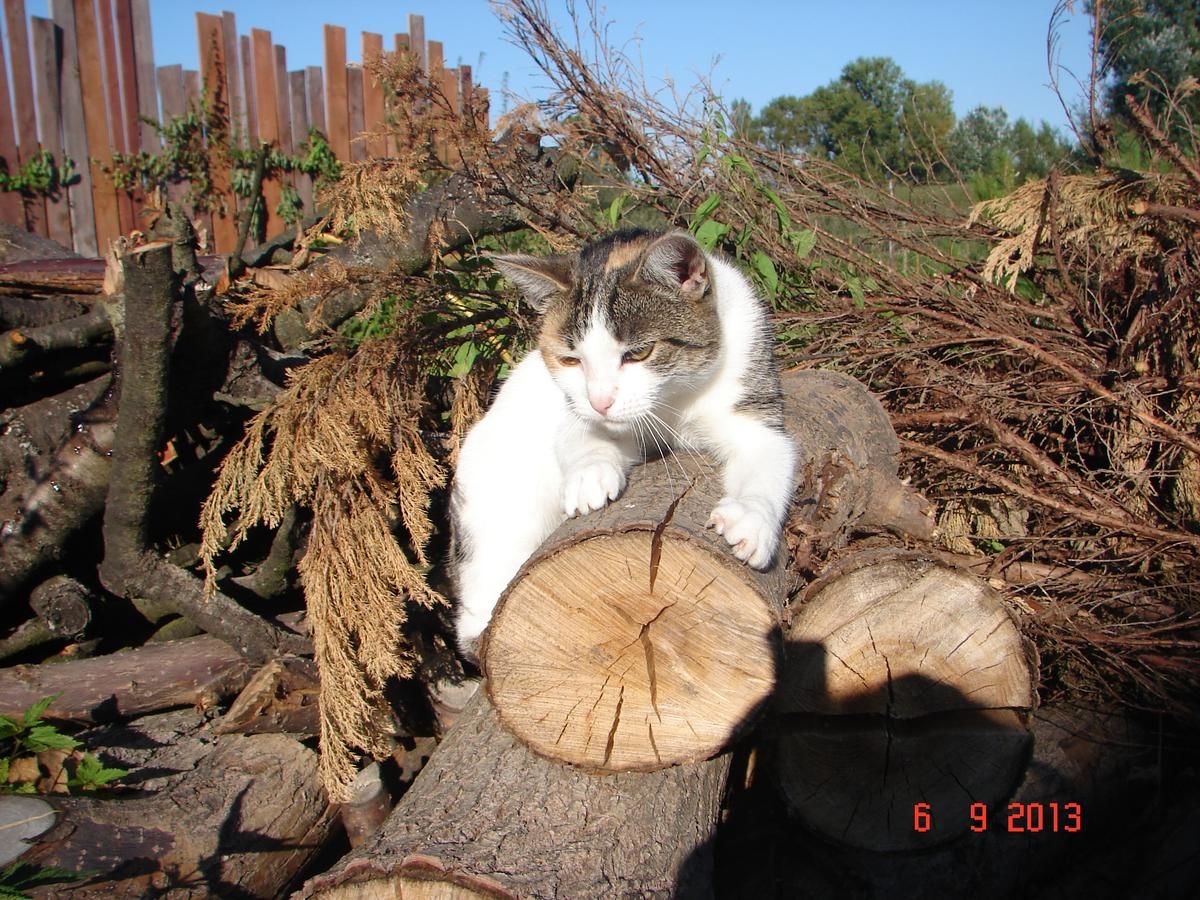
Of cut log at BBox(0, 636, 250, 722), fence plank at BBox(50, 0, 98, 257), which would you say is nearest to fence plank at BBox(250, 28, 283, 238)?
fence plank at BBox(50, 0, 98, 257)

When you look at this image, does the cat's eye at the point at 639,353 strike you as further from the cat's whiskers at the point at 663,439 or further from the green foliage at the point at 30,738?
the green foliage at the point at 30,738

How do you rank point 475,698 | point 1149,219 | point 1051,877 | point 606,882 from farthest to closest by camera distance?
point 1149,219 < point 1051,877 < point 475,698 < point 606,882

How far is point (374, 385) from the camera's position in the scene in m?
3.25

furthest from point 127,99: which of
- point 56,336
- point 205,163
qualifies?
point 56,336

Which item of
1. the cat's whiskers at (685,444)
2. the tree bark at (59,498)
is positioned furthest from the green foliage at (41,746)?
the cat's whiskers at (685,444)

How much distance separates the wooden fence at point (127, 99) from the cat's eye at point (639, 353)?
411 cm

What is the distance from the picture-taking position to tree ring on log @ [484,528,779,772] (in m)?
1.96

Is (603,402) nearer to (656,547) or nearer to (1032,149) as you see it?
(656,547)

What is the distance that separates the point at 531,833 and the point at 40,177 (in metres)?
7.20

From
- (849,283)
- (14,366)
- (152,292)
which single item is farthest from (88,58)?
(849,283)

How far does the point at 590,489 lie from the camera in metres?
2.26

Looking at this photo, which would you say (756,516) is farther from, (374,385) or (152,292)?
(152,292)

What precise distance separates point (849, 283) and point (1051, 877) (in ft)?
8.55

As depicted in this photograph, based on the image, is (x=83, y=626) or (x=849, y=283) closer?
(x=83, y=626)
